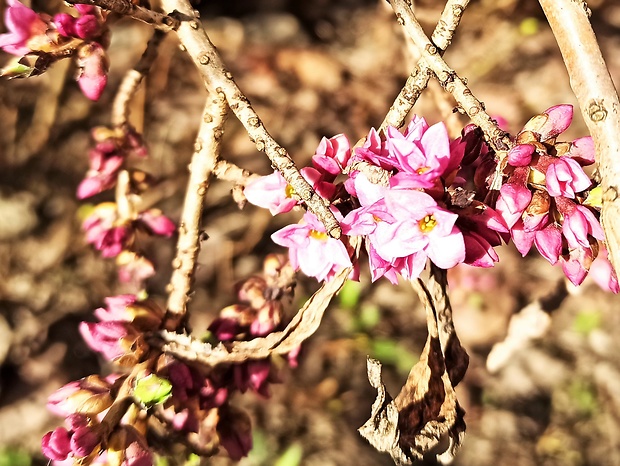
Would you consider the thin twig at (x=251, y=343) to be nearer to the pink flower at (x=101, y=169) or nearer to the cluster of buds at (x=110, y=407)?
the cluster of buds at (x=110, y=407)

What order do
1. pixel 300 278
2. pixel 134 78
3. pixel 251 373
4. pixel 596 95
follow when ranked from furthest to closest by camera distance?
pixel 300 278 < pixel 134 78 < pixel 251 373 < pixel 596 95

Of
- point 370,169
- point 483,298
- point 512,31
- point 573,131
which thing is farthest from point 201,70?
point 512,31

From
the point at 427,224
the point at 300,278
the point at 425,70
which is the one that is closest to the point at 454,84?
the point at 425,70

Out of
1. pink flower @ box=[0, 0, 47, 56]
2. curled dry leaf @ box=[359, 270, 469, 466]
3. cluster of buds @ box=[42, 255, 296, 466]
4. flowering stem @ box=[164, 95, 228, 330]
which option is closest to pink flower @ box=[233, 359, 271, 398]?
cluster of buds @ box=[42, 255, 296, 466]

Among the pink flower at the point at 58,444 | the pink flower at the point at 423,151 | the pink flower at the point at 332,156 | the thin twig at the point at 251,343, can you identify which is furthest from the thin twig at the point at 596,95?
the pink flower at the point at 58,444

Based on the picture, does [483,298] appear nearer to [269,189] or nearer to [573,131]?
[573,131]

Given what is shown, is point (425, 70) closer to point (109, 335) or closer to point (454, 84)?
point (454, 84)

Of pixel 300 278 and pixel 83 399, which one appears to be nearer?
pixel 83 399
